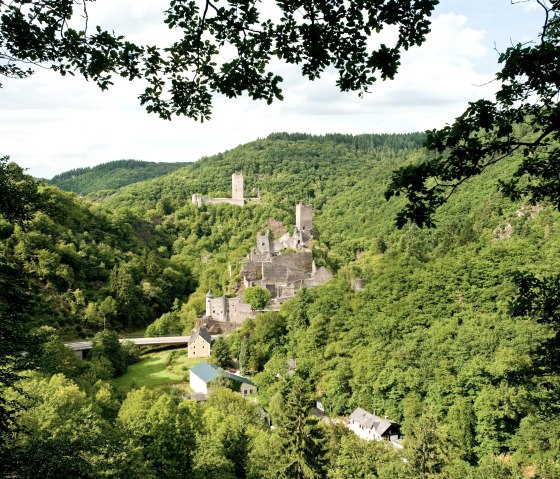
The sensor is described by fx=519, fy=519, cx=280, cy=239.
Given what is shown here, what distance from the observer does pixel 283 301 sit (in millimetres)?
45844

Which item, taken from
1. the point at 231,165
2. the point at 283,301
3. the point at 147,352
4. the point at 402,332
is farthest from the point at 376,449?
the point at 231,165

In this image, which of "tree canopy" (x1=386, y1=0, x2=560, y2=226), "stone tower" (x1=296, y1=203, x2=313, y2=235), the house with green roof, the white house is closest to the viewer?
"tree canopy" (x1=386, y1=0, x2=560, y2=226)

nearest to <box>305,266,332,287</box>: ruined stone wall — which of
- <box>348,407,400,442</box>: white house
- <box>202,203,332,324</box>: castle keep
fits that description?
<box>202,203,332,324</box>: castle keep

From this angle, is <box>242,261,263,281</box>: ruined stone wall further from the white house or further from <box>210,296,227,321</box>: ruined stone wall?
the white house

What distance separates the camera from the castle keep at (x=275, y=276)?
154 feet

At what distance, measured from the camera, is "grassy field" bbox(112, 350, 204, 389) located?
36875 millimetres

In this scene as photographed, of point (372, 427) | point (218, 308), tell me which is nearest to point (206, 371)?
point (218, 308)

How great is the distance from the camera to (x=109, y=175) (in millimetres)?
166750

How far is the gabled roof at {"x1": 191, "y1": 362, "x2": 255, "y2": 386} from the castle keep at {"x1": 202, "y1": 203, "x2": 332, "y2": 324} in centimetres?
900

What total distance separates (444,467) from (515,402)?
536cm

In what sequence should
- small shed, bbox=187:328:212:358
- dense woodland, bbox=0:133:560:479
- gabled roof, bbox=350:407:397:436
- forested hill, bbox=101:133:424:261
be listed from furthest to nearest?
1. forested hill, bbox=101:133:424:261
2. small shed, bbox=187:328:212:358
3. gabled roof, bbox=350:407:397:436
4. dense woodland, bbox=0:133:560:479

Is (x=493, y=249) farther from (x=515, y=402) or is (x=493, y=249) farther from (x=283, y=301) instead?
(x=283, y=301)

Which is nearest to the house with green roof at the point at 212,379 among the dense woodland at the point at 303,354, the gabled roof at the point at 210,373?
the gabled roof at the point at 210,373

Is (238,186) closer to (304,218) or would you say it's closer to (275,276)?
(304,218)
